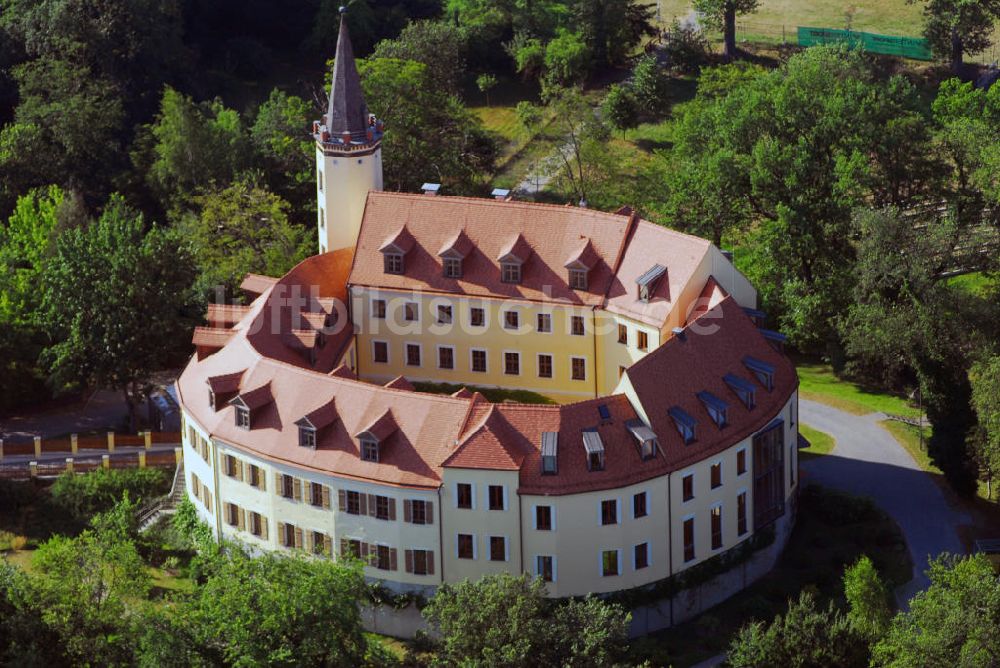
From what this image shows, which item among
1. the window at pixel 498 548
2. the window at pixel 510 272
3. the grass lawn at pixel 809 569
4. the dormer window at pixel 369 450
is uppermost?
the window at pixel 510 272

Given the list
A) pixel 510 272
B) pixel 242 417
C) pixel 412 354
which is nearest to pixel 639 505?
pixel 242 417

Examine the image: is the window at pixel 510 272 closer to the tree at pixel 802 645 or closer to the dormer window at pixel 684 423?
the dormer window at pixel 684 423

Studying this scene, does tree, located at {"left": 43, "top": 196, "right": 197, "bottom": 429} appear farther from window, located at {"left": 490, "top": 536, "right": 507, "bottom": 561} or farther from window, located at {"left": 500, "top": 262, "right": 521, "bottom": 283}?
window, located at {"left": 490, "top": 536, "right": 507, "bottom": 561}

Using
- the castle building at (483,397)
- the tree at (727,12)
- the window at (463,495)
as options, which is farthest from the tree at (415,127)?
the window at (463,495)

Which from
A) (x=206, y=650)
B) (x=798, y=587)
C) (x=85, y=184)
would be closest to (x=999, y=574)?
(x=798, y=587)

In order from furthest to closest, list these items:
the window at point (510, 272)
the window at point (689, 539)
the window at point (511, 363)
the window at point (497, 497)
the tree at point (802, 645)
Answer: the window at point (511, 363) → the window at point (510, 272) → the window at point (689, 539) → the window at point (497, 497) → the tree at point (802, 645)

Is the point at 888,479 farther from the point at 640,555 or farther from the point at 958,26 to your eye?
the point at 958,26
